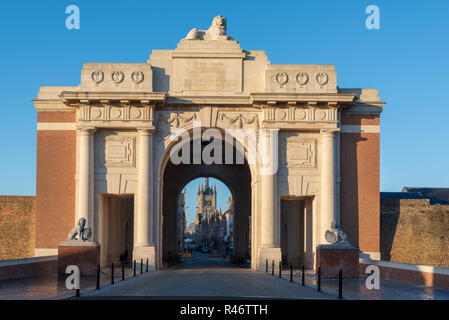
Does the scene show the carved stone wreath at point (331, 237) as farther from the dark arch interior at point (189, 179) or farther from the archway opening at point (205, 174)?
the dark arch interior at point (189, 179)

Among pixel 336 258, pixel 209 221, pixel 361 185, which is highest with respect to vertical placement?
pixel 361 185

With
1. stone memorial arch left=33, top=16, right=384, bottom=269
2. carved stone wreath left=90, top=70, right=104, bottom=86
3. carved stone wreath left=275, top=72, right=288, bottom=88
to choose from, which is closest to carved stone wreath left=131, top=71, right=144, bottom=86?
stone memorial arch left=33, top=16, right=384, bottom=269

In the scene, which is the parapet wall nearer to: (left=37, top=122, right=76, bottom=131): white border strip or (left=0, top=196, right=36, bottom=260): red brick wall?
(left=37, top=122, right=76, bottom=131): white border strip

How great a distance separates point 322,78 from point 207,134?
7.14m

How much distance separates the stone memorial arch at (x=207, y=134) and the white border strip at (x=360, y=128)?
6cm

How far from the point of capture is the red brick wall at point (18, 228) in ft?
112

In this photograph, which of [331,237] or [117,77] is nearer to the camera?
[331,237]

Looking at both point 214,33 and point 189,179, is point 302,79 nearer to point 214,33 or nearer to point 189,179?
point 214,33

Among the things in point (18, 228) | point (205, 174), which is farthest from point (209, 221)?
point (18, 228)

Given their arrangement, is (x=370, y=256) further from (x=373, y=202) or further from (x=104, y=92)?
(x=104, y=92)

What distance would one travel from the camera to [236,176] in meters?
44.7

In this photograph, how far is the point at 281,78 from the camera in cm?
3138
